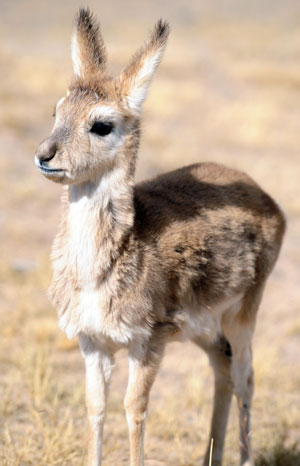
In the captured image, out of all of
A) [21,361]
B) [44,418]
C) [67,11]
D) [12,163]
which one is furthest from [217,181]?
[67,11]

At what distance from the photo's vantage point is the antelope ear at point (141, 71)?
4.13 metres

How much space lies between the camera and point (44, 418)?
5.61 meters

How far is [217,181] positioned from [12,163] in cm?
939

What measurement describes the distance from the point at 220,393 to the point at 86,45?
285cm

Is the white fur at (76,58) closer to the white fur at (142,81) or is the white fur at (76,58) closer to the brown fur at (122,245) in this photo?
the brown fur at (122,245)

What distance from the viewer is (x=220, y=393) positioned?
5.37m

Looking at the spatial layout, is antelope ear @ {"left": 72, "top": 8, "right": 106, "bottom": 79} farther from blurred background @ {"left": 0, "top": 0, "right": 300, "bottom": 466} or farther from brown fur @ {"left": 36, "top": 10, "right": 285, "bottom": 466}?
blurred background @ {"left": 0, "top": 0, "right": 300, "bottom": 466}

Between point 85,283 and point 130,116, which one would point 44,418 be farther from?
point 130,116

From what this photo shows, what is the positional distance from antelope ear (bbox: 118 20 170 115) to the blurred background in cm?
161

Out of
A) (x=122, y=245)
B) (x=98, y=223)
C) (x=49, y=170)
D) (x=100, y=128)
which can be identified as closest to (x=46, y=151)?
(x=49, y=170)

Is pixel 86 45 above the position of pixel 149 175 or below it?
above

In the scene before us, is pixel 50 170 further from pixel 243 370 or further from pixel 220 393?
pixel 220 393

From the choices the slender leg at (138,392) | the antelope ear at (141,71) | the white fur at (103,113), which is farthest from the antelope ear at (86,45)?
the slender leg at (138,392)

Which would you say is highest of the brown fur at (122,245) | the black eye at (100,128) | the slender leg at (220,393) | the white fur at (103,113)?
the white fur at (103,113)
